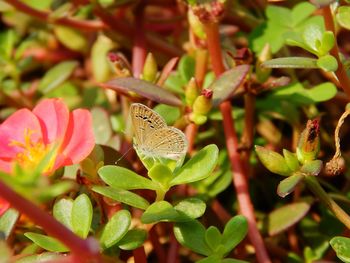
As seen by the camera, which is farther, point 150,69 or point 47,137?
point 150,69

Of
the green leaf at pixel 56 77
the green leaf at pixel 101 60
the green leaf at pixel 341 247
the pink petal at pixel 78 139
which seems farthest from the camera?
the green leaf at pixel 101 60

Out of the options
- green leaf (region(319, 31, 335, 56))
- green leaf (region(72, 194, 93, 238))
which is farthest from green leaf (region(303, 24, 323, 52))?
green leaf (region(72, 194, 93, 238))

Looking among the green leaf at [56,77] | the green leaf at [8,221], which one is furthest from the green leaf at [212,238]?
the green leaf at [56,77]

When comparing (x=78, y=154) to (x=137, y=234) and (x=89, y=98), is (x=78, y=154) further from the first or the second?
(x=89, y=98)

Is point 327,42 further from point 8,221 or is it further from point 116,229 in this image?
point 8,221

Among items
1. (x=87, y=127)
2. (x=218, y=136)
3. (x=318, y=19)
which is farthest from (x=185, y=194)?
(x=318, y=19)

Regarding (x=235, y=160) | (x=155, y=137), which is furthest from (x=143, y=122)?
(x=235, y=160)

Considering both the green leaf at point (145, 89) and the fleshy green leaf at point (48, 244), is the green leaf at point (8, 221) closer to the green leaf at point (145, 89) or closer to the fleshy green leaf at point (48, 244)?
the fleshy green leaf at point (48, 244)
